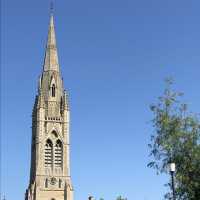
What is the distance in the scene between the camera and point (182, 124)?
33906 mm

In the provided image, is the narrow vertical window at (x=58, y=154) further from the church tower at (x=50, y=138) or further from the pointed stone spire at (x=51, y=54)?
the pointed stone spire at (x=51, y=54)

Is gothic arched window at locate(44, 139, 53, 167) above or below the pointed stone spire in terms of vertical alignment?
below

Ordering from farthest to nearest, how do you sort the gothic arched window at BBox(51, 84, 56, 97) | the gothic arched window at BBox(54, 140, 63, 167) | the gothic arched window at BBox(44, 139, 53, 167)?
the gothic arched window at BBox(51, 84, 56, 97) → the gothic arched window at BBox(54, 140, 63, 167) → the gothic arched window at BBox(44, 139, 53, 167)

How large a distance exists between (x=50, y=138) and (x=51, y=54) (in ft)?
49.0

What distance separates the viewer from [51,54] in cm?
8819

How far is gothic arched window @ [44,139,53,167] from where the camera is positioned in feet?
259

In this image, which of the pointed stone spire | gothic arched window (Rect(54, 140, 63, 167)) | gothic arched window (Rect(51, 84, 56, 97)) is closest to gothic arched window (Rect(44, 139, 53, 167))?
gothic arched window (Rect(54, 140, 63, 167))

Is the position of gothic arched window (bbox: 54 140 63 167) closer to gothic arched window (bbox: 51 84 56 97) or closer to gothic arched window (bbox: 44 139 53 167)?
gothic arched window (bbox: 44 139 53 167)

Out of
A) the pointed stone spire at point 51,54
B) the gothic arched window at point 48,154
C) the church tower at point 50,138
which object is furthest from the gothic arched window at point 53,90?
the gothic arched window at point 48,154

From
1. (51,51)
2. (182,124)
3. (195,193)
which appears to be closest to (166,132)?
(182,124)

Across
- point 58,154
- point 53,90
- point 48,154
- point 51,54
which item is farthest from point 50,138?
point 51,54

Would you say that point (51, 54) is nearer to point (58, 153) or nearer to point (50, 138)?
point (50, 138)

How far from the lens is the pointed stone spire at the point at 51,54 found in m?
87.3

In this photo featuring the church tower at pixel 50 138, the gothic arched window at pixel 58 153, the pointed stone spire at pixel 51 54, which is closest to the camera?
the church tower at pixel 50 138
